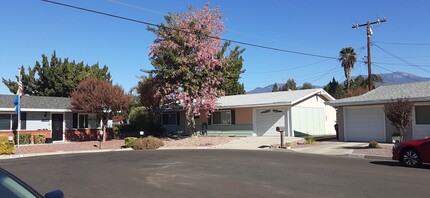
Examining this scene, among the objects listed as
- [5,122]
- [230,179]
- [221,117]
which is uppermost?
[221,117]

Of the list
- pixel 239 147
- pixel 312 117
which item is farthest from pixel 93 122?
pixel 312 117

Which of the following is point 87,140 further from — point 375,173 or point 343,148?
point 375,173

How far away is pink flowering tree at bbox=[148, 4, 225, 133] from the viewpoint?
97.0 ft

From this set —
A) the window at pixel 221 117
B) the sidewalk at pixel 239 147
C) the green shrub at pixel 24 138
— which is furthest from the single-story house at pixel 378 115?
the green shrub at pixel 24 138

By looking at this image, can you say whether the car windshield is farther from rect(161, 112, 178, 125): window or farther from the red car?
rect(161, 112, 178, 125): window

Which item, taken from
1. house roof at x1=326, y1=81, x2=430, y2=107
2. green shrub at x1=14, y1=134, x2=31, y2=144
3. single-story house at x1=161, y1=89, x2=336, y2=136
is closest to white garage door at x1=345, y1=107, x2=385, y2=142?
house roof at x1=326, y1=81, x2=430, y2=107

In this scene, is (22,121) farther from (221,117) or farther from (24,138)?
(221,117)

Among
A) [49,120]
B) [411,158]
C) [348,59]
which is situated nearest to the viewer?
[411,158]

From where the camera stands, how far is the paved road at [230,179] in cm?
952

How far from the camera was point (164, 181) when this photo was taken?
37.7 feet

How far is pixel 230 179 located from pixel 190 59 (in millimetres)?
18826

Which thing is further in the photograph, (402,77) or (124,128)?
(402,77)

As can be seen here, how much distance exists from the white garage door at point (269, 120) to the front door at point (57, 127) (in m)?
16.1

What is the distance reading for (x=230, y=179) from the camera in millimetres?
11562
